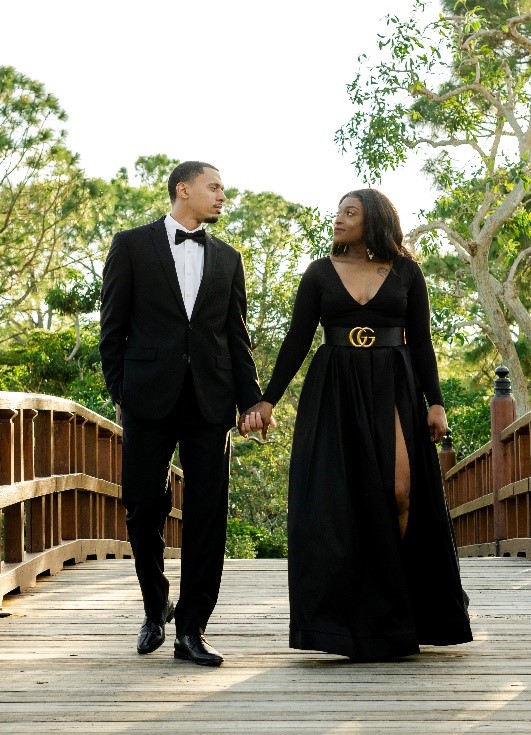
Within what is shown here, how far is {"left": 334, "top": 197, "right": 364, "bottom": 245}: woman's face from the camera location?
15.8 ft

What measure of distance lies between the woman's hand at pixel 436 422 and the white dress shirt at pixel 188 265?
93 cm

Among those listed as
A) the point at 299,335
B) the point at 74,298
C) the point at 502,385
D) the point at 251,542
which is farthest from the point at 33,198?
the point at 299,335

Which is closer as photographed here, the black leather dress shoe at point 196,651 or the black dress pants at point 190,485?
the black leather dress shoe at point 196,651

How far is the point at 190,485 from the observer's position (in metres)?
4.62

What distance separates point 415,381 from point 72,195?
23136mm

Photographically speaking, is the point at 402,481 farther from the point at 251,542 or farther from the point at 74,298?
the point at 74,298

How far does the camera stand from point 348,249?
491 centimetres

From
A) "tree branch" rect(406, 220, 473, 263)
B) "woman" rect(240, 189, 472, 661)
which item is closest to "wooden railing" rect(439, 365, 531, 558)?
"woman" rect(240, 189, 472, 661)

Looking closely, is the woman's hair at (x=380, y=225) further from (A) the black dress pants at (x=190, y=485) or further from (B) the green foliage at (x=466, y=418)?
(B) the green foliage at (x=466, y=418)

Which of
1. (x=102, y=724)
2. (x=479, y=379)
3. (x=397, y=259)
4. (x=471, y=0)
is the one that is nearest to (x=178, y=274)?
(x=397, y=259)

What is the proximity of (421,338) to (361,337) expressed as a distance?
9.6 inches

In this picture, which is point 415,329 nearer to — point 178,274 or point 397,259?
point 397,259

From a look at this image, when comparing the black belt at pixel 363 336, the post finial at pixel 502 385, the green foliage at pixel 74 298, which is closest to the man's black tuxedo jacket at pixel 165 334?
the black belt at pixel 363 336

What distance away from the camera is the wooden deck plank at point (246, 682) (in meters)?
3.49
